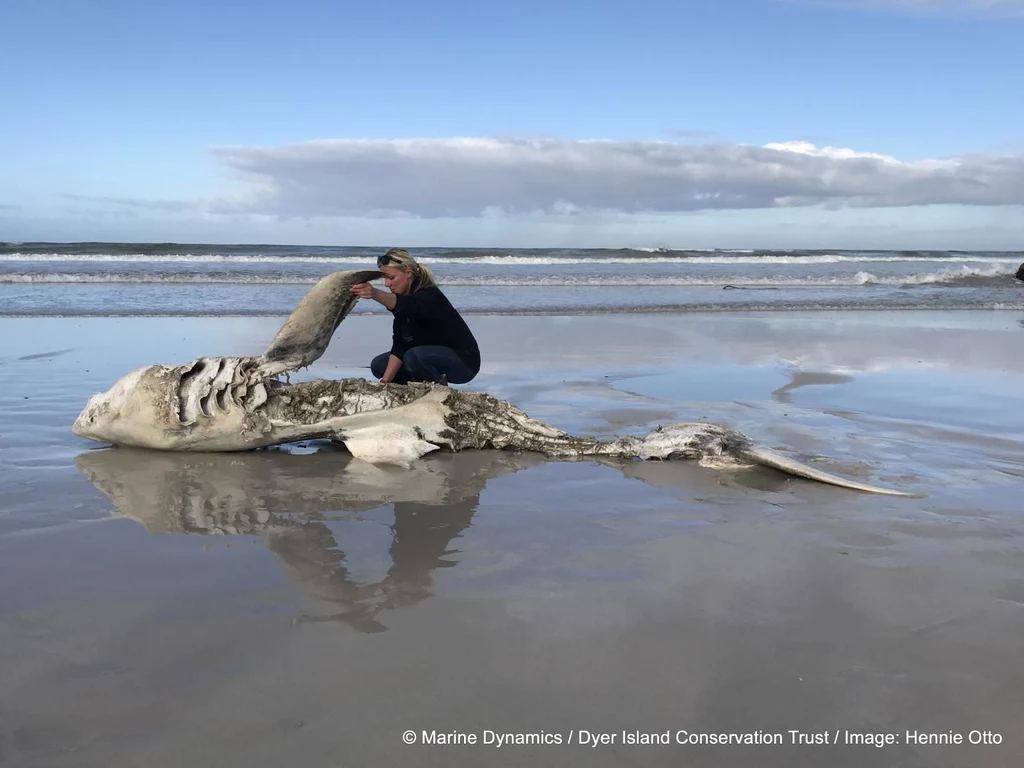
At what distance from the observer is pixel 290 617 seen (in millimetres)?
2707

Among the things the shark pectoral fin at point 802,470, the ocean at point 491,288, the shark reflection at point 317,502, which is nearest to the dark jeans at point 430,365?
the shark reflection at point 317,502

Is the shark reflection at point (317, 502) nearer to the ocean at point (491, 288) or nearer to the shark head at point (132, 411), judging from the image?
the shark head at point (132, 411)

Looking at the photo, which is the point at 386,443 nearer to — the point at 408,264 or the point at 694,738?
the point at 408,264

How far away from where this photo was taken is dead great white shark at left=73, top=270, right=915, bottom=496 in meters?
4.93

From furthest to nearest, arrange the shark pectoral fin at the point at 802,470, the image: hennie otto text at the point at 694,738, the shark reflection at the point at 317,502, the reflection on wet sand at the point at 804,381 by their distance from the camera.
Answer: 1. the reflection on wet sand at the point at 804,381
2. the shark pectoral fin at the point at 802,470
3. the shark reflection at the point at 317,502
4. the image: hennie otto text at the point at 694,738

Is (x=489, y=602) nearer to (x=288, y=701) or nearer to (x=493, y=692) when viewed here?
(x=493, y=692)

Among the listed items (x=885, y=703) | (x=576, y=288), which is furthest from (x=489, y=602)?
(x=576, y=288)

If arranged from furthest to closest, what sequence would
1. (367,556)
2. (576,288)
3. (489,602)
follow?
(576,288) < (367,556) < (489,602)

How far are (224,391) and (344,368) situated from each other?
326 centimetres

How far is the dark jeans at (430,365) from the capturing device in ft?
19.0

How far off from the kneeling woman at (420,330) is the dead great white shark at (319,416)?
0.33 meters

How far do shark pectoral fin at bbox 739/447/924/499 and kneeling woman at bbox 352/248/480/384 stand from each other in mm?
2252

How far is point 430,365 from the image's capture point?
5.82 m

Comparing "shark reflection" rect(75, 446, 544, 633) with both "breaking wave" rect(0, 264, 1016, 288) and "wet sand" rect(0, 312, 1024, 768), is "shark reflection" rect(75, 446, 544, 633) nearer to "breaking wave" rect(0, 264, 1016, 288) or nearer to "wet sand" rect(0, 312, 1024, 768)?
"wet sand" rect(0, 312, 1024, 768)
